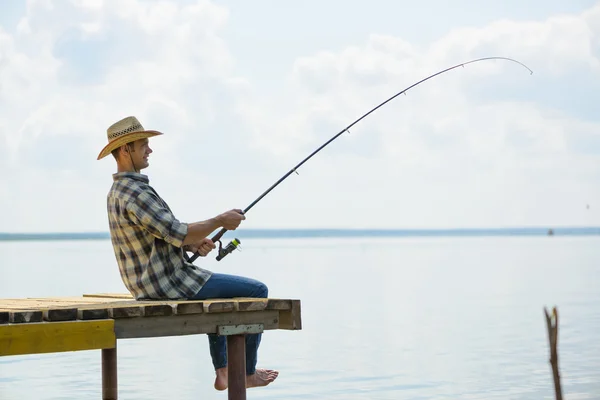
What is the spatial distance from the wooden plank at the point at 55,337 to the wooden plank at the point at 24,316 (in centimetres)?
5

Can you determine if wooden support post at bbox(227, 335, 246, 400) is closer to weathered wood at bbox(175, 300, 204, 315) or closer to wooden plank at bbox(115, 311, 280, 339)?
wooden plank at bbox(115, 311, 280, 339)

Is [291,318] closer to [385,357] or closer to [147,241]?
[147,241]

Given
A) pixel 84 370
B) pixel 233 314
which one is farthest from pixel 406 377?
pixel 233 314

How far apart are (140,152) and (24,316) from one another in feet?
3.69

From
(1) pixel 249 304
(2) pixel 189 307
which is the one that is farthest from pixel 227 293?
(2) pixel 189 307

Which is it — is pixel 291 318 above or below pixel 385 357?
above

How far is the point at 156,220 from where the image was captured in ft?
18.1

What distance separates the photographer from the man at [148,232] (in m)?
5.55

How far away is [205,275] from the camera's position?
587 cm

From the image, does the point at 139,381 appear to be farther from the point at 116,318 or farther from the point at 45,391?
the point at 116,318

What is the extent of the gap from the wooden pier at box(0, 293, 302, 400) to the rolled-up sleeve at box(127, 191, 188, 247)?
34 cm

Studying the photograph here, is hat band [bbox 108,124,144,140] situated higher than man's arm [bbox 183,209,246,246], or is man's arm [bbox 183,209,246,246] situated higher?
hat band [bbox 108,124,144,140]

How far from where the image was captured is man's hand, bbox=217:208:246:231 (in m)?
5.65

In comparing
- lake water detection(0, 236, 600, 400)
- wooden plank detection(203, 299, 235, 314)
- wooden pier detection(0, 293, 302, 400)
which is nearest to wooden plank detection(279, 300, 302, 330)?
wooden pier detection(0, 293, 302, 400)
